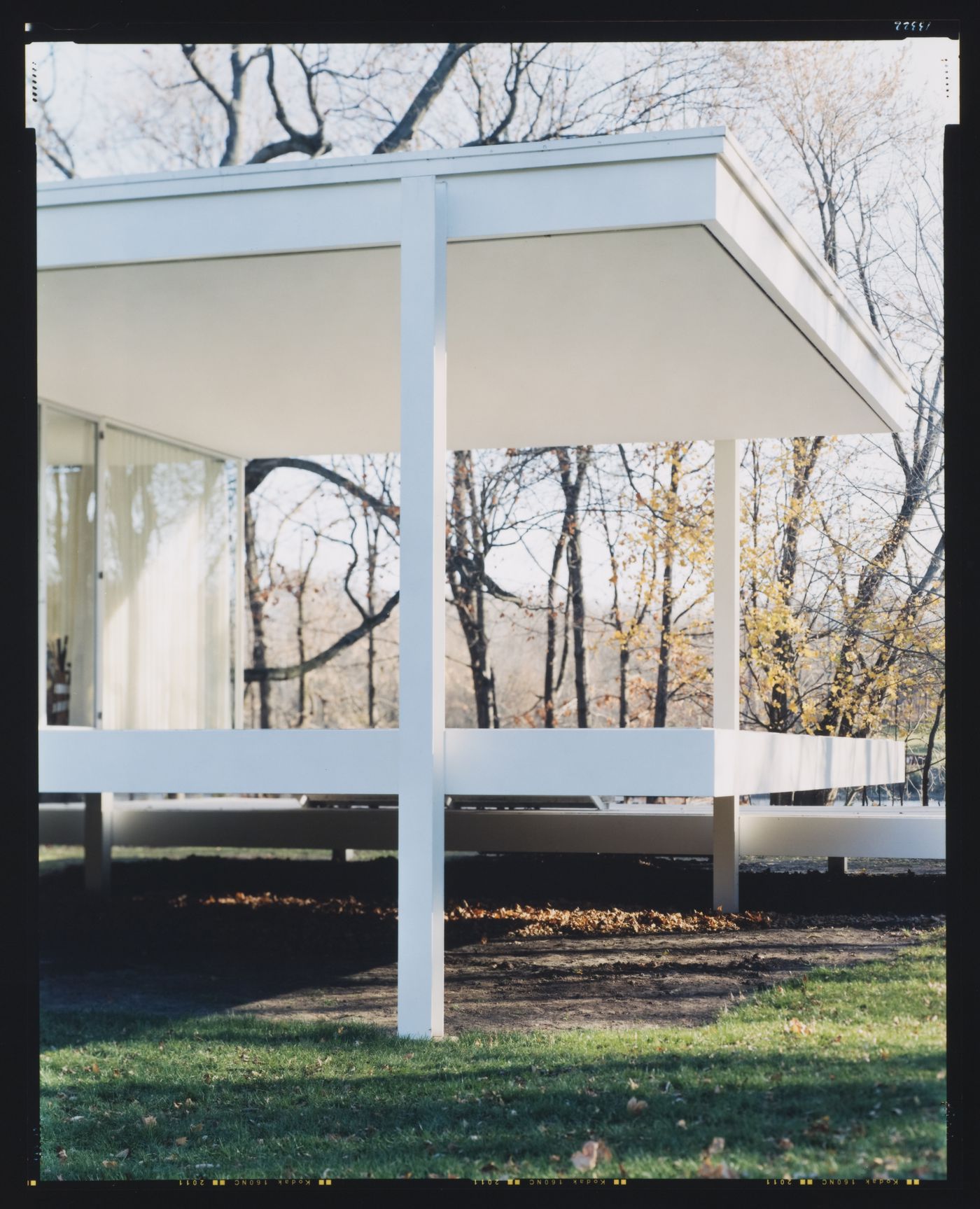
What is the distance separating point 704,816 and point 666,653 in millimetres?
3792

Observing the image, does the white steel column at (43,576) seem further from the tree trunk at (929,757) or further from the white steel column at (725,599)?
the tree trunk at (929,757)

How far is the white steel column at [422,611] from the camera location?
598 centimetres

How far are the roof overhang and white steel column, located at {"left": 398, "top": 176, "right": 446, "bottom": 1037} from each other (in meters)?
0.21

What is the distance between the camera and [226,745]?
6.73 meters

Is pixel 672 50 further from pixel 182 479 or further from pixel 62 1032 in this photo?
pixel 62 1032

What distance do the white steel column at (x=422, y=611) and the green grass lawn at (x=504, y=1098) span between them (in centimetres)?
40

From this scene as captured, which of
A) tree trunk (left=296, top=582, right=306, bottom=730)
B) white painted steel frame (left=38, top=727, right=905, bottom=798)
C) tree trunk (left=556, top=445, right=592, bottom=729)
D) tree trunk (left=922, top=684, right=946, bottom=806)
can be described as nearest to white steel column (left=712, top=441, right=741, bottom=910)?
tree trunk (left=922, top=684, right=946, bottom=806)

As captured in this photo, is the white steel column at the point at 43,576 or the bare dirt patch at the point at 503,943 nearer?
the bare dirt patch at the point at 503,943

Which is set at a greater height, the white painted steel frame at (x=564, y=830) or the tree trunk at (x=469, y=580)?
the tree trunk at (x=469, y=580)

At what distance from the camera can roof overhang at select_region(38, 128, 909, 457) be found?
6.21 meters

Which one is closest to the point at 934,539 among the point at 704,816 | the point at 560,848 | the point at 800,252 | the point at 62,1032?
the point at 704,816

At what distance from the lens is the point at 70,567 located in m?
10.2

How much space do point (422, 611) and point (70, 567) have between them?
16.7 ft

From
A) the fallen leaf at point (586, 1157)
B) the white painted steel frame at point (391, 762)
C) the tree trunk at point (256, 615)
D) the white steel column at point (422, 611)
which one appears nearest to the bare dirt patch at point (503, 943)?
the white steel column at point (422, 611)
